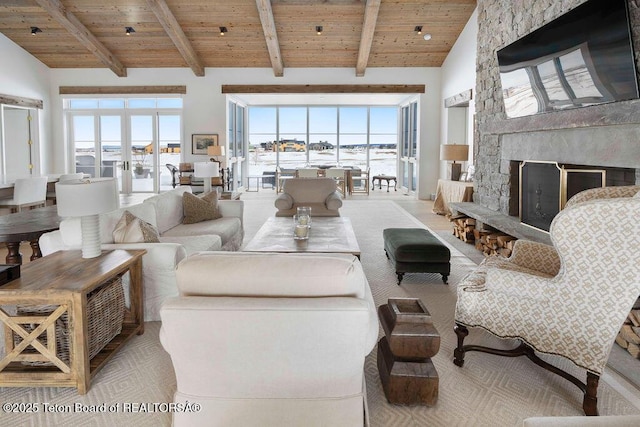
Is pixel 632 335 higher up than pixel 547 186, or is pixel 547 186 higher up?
pixel 547 186

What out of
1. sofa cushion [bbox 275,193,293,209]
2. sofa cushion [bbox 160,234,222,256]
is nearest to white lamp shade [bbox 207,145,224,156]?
sofa cushion [bbox 275,193,293,209]

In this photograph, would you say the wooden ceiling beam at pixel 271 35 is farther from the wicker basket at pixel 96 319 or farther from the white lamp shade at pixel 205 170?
the wicker basket at pixel 96 319

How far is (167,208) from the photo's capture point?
480 cm

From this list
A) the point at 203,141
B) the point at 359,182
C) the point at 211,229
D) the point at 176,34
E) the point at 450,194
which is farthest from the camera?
the point at 359,182

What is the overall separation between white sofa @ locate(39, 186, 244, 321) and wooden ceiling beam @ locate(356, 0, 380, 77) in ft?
14.9

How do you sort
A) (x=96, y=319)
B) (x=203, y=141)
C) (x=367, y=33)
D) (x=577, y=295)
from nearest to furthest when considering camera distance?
(x=577, y=295)
(x=96, y=319)
(x=367, y=33)
(x=203, y=141)

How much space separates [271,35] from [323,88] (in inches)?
93.0

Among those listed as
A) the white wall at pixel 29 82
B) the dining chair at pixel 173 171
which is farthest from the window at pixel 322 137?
the white wall at pixel 29 82

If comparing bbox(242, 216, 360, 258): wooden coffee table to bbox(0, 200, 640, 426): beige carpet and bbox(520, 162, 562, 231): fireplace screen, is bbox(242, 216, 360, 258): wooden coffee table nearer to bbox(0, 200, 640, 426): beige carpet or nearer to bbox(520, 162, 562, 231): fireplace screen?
bbox(0, 200, 640, 426): beige carpet

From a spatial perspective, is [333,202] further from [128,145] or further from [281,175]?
[128,145]

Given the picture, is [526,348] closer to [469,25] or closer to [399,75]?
[469,25]

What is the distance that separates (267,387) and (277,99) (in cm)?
1249

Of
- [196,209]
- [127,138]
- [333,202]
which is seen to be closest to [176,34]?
[127,138]

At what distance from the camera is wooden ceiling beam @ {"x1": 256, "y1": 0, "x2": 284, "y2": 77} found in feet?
26.6
